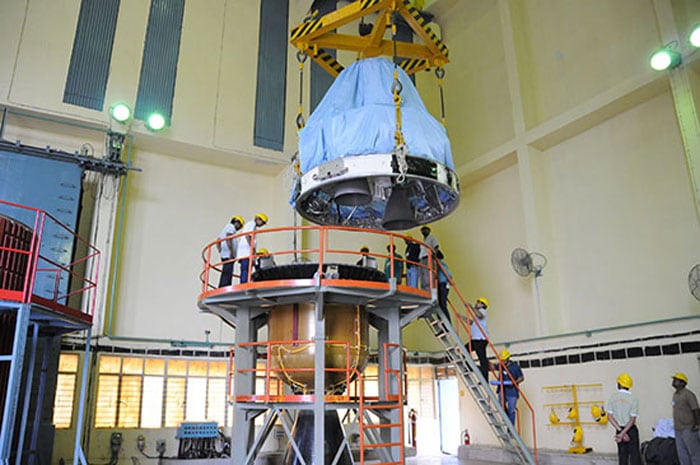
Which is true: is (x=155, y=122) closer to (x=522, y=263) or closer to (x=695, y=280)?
(x=522, y=263)

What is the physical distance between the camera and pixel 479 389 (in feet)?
41.3

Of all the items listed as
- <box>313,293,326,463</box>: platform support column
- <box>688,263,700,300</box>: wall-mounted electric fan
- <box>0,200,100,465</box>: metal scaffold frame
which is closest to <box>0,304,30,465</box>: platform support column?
<box>0,200,100,465</box>: metal scaffold frame

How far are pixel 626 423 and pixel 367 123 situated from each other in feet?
24.9

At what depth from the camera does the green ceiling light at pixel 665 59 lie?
44.9ft

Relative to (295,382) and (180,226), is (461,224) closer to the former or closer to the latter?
(180,226)

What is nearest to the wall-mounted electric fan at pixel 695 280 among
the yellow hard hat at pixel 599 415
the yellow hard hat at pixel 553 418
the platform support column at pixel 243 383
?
the yellow hard hat at pixel 599 415

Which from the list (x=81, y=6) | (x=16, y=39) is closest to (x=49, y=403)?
(x=16, y=39)

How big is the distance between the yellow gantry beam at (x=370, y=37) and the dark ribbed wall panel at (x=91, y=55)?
721 centimetres

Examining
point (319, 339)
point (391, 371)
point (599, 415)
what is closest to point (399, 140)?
point (319, 339)

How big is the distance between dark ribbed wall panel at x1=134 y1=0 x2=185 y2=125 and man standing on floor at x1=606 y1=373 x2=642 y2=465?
14516 mm

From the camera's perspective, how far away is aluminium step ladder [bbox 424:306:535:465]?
12.0 metres

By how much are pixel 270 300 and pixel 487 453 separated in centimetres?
956

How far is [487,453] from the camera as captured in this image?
16.4 meters

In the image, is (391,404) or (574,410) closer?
(391,404)
